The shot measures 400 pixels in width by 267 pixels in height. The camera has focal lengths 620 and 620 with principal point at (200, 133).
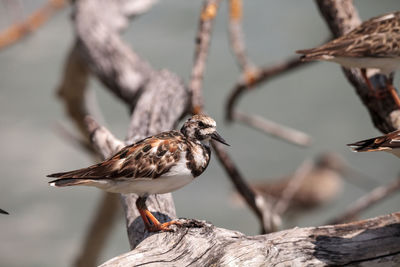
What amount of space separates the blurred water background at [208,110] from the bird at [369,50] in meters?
5.18

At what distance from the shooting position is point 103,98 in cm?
1120

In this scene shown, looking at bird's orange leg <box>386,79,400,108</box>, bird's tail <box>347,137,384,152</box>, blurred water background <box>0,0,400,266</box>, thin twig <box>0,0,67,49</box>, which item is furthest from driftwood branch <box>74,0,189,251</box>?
blurred water background <box>0,0,400,266</box>

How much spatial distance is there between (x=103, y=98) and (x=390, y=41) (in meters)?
7.57

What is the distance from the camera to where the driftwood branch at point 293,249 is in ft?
8.88

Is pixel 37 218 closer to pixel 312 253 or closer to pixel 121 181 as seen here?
pixel 121 181

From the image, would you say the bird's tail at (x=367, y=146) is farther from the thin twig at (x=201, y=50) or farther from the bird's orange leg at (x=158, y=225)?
the thin twig at (x=201, y=50)

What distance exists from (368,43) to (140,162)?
1.91 metres

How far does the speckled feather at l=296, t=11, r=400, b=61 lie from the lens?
4.21 m

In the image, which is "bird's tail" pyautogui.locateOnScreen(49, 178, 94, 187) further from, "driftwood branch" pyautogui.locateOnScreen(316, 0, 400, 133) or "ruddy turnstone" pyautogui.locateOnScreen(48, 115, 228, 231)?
"driftwood branch" pyautogui.locateOnScreen(316, 0, 400, 133)

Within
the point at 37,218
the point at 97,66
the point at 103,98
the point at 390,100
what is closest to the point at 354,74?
the point at 390,100

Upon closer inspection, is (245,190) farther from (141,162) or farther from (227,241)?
(227,241)

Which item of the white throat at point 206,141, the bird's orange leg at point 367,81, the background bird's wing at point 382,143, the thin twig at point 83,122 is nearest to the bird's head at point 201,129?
the white throat at point 206,141

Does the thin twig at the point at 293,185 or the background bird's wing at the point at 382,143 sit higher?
the background bird's wing at the point at 382,143

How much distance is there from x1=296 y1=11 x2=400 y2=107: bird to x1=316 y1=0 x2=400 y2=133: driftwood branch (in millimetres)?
73
